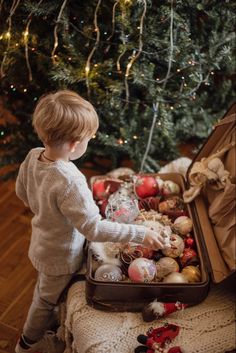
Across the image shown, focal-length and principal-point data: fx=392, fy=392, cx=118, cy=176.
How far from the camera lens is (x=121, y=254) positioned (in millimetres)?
1112

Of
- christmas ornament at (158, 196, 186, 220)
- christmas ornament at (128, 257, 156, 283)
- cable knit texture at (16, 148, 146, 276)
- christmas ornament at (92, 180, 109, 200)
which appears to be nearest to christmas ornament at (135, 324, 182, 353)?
christmas ornament at (128, 257, 156, 283)

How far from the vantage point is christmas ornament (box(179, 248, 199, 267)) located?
43.7 inches

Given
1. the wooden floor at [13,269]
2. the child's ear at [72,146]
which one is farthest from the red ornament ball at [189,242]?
the wooden floor at [13,269]

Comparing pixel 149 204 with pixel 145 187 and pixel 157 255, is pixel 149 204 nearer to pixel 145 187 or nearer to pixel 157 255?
pixel 145 187

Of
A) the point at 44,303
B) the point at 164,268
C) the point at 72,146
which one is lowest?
the point at 44,303

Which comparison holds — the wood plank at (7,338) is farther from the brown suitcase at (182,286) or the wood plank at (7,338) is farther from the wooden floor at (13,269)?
the brown suitcase at (182,286)

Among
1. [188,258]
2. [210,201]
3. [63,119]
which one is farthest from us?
[210,201]

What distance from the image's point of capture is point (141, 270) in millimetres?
1027

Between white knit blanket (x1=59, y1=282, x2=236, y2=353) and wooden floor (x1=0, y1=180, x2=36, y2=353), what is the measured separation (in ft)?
1.07

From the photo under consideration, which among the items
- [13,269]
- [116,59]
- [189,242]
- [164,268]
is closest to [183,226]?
[189,242]

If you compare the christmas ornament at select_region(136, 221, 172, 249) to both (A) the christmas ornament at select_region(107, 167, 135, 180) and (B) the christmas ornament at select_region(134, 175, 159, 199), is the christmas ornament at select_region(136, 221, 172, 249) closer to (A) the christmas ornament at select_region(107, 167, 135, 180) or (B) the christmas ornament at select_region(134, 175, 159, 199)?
(B) the christmas ornament at select_region(134, 175, 159, 199)

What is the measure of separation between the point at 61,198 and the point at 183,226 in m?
0.43

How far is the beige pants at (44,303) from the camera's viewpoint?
1098mm

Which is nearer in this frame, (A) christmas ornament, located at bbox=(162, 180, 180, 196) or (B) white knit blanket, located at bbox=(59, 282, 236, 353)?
(B) white knit blanket, located at bbox=(59, 282, 236, 353)
